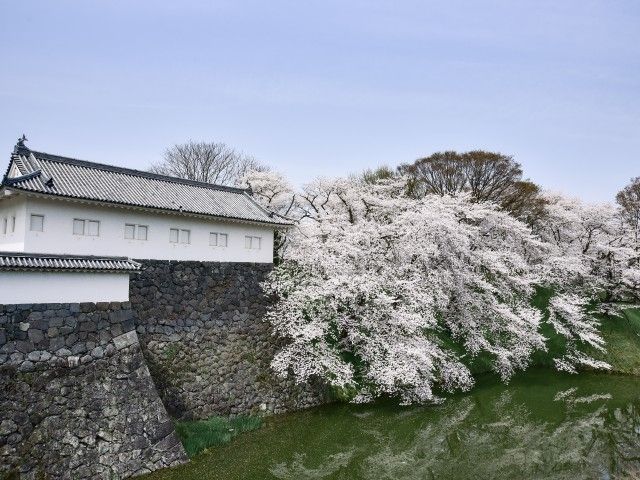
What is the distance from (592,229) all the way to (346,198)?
15.9m

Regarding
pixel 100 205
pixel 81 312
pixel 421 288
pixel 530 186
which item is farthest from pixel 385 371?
pixel 530 186

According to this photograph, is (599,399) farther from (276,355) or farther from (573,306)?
(276,355)

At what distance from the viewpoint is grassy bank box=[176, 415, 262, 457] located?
12.4 m

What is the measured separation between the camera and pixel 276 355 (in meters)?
16.0

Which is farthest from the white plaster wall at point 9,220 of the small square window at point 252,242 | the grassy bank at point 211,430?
the small square window at point 252,242

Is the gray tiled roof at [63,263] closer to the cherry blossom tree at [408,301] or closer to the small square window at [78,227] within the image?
the small square window at [78,227]

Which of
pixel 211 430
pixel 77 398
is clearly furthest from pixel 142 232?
pixel 211 430

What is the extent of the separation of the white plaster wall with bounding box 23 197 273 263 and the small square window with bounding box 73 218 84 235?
104 mm

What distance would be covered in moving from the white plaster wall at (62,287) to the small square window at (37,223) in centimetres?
239

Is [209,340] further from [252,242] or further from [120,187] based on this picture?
[120,187]

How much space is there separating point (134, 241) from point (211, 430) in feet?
20.8

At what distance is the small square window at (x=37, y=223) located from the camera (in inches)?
507

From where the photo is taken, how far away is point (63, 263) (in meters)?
11.4

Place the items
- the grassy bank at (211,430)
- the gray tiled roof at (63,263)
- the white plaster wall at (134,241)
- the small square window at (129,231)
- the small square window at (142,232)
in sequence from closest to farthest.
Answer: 1. the gray tiled roof at (63,263)
2. the grassy bank at (211,430)
3. the white plaster wall at (134,241)
4. the small square window at (129,231)
5. the small square window at (142,232)
